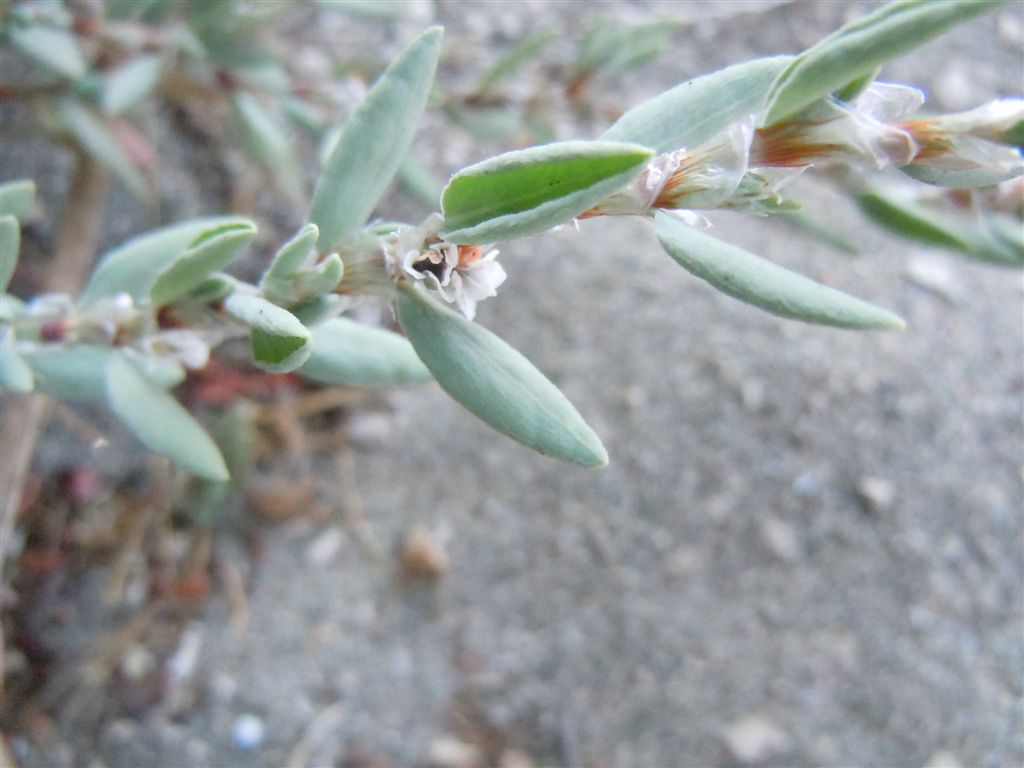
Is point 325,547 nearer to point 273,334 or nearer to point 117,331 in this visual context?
point 117,331

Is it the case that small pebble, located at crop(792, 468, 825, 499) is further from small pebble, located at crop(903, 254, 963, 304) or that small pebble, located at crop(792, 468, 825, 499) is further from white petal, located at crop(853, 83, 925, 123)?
white petal, located at crop(853, 83, 925, 123)

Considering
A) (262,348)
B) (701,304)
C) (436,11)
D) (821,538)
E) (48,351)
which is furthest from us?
(436,11)

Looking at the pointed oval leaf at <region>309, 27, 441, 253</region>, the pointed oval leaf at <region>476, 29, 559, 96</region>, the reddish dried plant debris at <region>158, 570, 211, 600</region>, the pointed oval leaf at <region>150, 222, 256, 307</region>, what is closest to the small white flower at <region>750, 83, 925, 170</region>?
the pointed oval leaf at <region>309, 27, 441, 253</region>

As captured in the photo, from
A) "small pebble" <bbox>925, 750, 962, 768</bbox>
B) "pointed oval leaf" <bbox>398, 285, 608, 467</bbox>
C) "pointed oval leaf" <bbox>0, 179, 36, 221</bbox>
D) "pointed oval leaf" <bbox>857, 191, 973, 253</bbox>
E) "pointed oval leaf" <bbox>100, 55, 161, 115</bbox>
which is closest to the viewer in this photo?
"pointed oval leaf" <bbox>398, 285, 608, 467</bbox>

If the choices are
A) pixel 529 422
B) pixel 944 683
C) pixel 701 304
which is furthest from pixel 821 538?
pixel 529 422

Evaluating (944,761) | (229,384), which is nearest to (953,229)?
(944,761)

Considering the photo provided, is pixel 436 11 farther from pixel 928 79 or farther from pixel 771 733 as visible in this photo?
pixel 771 733

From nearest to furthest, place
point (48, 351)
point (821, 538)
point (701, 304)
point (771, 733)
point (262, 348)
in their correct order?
point (262, 348) → point (48, 351) → point (771, 733) → point (821, 538) → point (701, 304)
